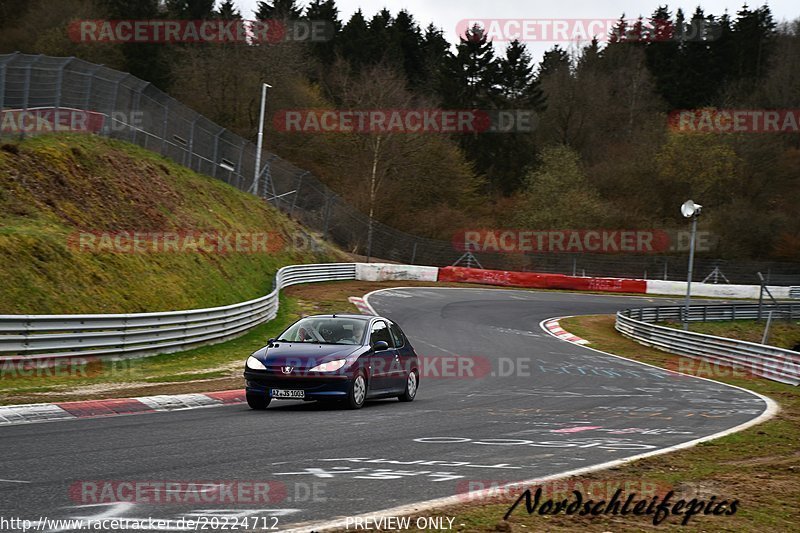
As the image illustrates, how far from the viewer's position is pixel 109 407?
12.2m

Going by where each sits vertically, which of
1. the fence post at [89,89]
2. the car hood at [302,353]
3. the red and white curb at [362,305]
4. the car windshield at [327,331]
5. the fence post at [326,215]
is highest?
the fence post at [89,89]

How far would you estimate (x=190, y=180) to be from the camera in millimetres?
39031

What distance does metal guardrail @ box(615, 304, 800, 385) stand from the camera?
949 inches

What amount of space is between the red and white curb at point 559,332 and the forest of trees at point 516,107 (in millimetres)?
26114

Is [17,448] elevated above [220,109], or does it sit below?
below

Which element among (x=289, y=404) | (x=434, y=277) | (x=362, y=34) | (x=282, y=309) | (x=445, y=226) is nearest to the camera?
(x=289, y=404)

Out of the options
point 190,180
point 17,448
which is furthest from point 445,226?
point 17,448

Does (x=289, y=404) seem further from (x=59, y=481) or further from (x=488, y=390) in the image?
(x=59, y=481)

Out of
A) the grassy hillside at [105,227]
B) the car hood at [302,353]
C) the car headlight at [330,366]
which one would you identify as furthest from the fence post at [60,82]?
the car headlight at [330,366]

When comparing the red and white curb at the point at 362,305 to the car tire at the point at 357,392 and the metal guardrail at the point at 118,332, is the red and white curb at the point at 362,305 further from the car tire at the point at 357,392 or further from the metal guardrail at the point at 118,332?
the car tire at the point at 357,392

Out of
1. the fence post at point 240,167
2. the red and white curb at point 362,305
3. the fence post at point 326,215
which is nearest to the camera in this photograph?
the red and white curb at point 362,305

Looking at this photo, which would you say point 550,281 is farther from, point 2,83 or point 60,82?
point 2,83

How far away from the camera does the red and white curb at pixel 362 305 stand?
35.6 m

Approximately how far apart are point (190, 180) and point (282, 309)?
8.45 metres
